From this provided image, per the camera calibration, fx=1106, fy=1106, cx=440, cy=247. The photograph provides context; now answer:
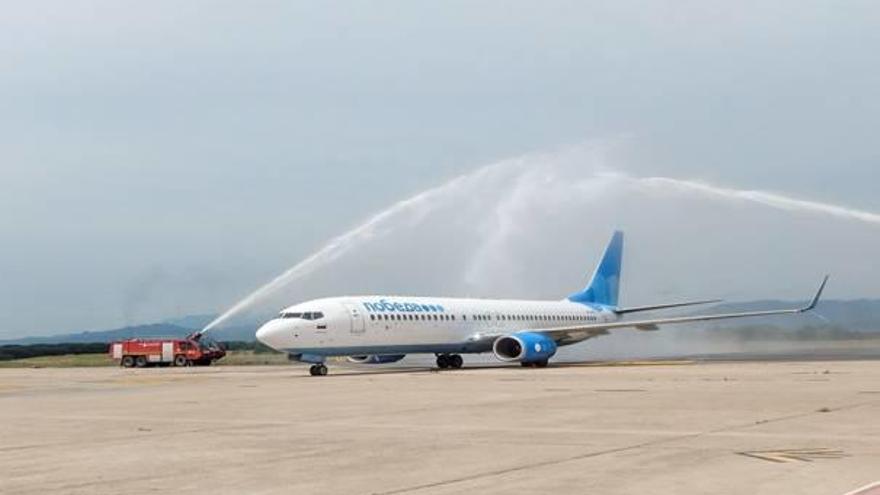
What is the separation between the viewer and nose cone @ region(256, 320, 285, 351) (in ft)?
133

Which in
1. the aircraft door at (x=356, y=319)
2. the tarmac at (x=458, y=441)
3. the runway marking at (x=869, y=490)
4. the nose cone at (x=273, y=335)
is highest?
the aircraft door at (x=356, y=319)

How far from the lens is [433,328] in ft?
156

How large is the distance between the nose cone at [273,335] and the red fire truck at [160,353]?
79.7 ft

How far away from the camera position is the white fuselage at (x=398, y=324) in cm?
4119

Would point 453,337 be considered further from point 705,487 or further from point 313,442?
point 705,487

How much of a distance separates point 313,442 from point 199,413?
6.68 metres

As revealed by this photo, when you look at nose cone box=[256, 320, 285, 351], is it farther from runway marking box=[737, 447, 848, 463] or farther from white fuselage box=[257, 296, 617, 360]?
runway marking box=[737, 447, 848, 463]

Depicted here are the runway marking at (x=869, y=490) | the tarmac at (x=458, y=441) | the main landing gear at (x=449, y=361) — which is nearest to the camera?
the runway marking at (x=869, y=490)

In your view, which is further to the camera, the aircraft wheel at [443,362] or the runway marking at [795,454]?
the aircraft wheel at [443,362]

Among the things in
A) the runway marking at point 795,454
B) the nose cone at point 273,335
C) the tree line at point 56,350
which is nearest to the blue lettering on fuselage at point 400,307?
the nose cone at point 273,335

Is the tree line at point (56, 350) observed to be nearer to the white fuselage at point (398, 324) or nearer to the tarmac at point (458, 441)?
the white fuselage at point (398, 324)

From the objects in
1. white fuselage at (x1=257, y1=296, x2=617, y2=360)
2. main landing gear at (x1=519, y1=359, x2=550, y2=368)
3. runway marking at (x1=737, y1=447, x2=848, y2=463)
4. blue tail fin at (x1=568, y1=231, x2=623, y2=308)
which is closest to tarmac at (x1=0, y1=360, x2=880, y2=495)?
runway marking at (x1=737, y1=447, x2=848, y2=463)

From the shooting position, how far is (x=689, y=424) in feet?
56.7

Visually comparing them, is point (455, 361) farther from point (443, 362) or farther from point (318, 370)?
point (318, 370)
